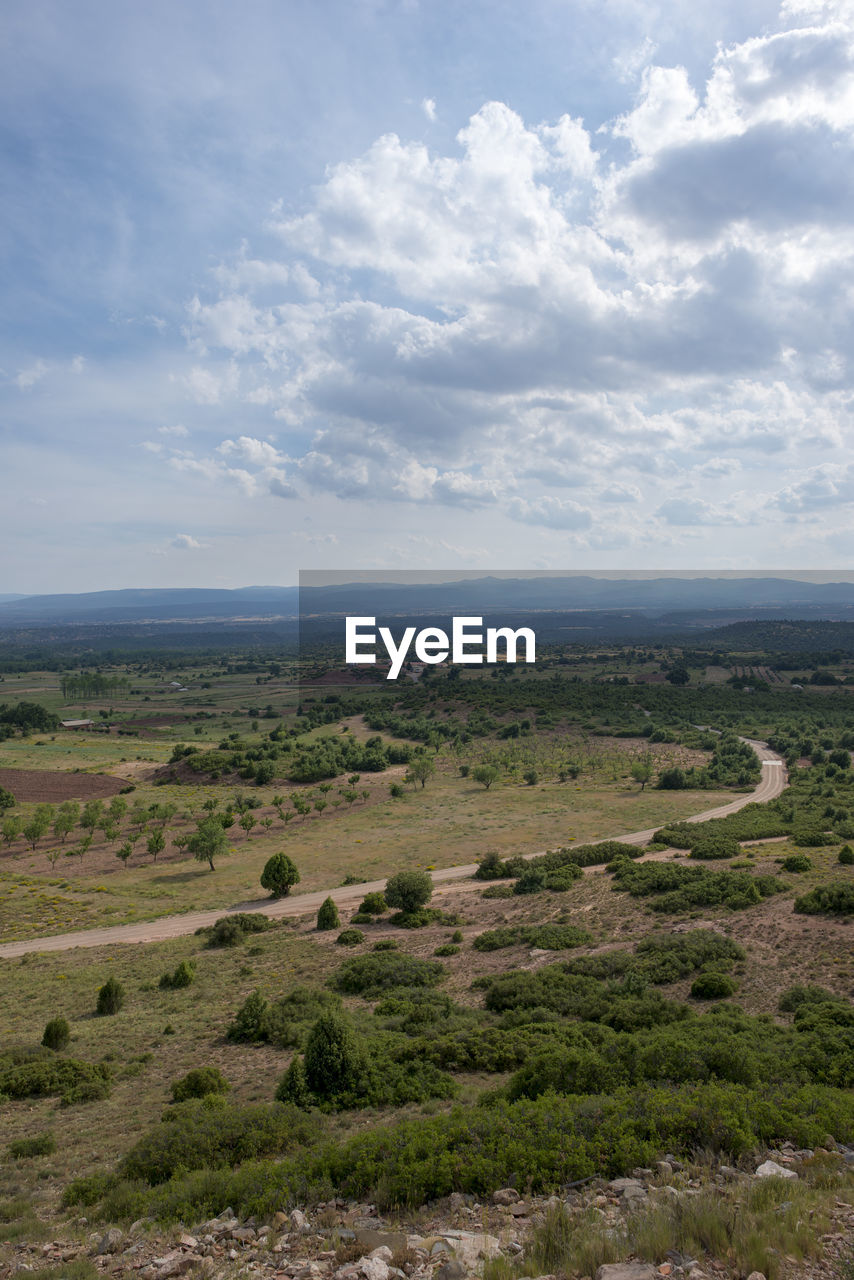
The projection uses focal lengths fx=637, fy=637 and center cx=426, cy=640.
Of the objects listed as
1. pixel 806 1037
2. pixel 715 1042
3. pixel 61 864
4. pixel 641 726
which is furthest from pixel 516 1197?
pixel 641 726

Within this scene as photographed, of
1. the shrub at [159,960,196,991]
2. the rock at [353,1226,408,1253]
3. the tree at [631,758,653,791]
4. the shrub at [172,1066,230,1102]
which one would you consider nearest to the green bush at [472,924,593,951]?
the shrub at [159,960,196,991]

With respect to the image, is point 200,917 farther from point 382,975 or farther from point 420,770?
point 420,770

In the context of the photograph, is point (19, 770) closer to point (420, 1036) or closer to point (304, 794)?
point (304, 794)

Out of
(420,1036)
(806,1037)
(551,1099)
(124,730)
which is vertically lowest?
(124,730)

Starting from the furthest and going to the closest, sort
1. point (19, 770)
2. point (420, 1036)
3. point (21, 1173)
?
1. point (19, 770)
2. point (420, 1036)
3. point (21, 1173)

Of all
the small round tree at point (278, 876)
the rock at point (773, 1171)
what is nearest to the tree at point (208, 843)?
the small round tree at point (278, 876)

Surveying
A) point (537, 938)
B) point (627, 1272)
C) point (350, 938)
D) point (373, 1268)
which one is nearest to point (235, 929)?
point (350, 938)

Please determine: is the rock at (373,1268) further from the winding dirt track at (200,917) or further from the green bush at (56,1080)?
the winding dirt track at (200,917)
